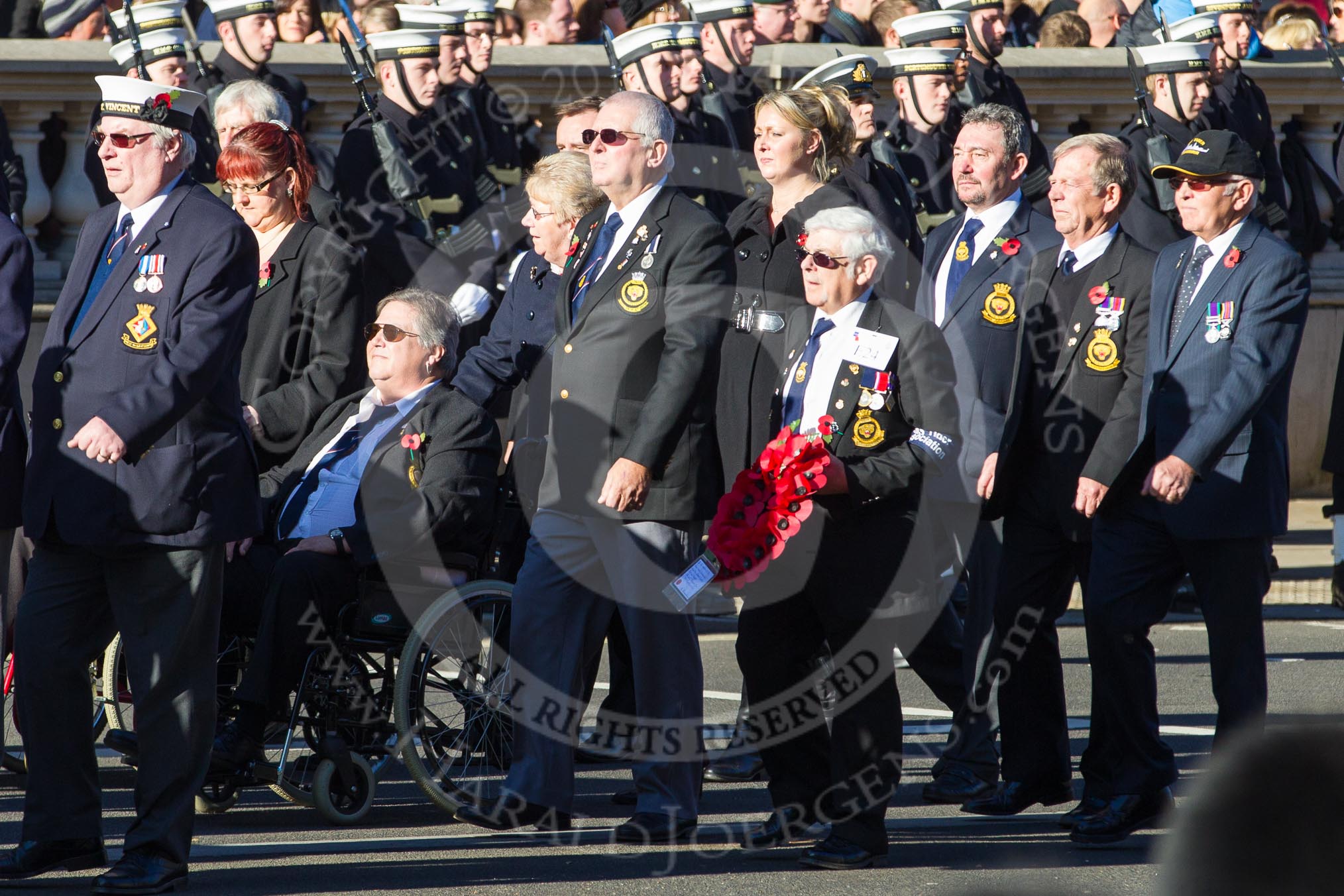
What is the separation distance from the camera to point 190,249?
189 inches

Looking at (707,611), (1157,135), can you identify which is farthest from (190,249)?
(1157,135)

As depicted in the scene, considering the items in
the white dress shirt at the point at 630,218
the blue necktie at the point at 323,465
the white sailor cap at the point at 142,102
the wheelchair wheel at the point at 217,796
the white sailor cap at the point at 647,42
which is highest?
the white sailor cap at the point at 647,42

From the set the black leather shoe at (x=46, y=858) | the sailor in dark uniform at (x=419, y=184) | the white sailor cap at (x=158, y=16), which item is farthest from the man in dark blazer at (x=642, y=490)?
the white sailor cap at (x=158, y=16)

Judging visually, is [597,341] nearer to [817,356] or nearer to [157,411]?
[817,356]

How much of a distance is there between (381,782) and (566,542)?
1.43 metres

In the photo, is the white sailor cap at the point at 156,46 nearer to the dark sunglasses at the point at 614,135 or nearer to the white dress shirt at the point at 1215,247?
the dark sunglasses at the point at 614,135

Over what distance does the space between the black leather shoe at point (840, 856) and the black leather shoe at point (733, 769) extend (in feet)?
4.29

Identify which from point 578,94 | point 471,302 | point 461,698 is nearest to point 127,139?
point 461,698

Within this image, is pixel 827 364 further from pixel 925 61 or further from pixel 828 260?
pixel 925 61

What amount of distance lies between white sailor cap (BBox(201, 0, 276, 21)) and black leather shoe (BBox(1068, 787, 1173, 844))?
6.08 meters

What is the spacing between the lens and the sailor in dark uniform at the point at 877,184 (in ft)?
21.9

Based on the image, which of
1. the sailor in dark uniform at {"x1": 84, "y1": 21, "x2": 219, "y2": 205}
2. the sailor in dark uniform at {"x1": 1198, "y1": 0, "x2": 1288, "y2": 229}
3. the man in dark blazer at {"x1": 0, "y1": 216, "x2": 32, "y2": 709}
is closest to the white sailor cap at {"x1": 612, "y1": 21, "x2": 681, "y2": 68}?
the sailor in dark uniform at {"x1": 84, "y1": 21, "x2": 219, "y2": 205}

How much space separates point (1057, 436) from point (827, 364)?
91 centimetres

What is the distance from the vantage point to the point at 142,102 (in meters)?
4.85
